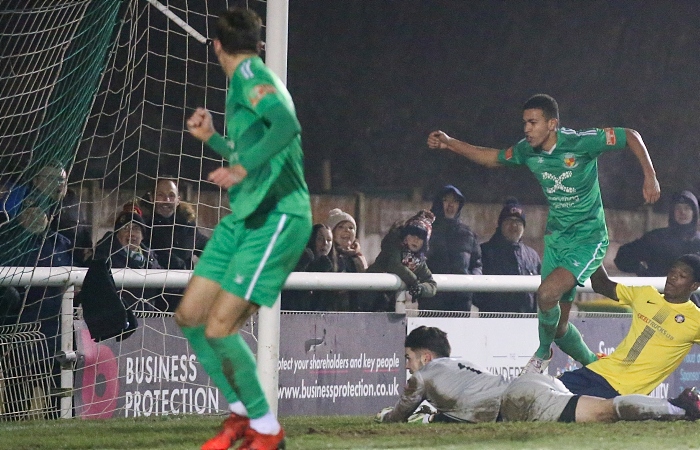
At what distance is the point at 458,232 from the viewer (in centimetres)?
945

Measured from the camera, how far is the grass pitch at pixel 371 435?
573 centimetres

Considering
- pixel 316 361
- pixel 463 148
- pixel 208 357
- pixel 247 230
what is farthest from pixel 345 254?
pixel 247 230

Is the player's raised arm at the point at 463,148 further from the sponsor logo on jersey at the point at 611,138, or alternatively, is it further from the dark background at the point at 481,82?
the dark background at the point at 481,82

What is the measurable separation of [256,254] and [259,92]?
0.65 metres

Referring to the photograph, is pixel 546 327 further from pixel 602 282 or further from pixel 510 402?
pixel 510 402

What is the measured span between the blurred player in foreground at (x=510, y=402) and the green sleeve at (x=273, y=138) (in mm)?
2779

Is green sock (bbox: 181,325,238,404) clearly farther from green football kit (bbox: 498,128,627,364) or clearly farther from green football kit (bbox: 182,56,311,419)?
green football kit (bbox: 498,128,627,364)

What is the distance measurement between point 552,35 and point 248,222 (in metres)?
10.3

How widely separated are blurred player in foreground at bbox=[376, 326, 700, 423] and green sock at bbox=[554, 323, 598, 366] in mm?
1136

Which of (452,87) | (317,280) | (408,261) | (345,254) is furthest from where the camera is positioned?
(452,87)

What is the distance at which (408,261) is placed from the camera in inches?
338

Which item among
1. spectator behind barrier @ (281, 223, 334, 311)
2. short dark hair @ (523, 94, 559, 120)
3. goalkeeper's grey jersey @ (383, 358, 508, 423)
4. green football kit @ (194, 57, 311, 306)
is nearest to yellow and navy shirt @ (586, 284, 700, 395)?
goalkeeper's grey jersey @ (383, 358, 508, 423)

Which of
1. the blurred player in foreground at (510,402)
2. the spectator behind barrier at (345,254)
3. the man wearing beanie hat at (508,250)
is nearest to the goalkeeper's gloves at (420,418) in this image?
the blurred player in foreground at (510,402)

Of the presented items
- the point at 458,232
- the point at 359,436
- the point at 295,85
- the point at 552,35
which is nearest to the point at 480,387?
the point at 359,436
